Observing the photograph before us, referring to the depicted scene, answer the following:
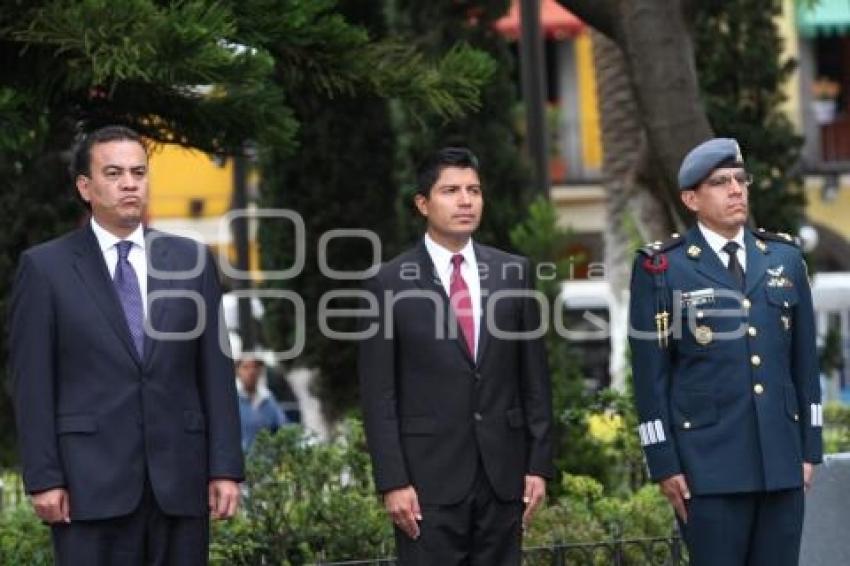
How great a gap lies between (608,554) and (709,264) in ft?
6.34

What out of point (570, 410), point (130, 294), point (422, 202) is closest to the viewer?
point (130, 294)

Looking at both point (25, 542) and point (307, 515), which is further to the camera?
point (307, 515)

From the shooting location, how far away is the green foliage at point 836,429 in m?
11.4

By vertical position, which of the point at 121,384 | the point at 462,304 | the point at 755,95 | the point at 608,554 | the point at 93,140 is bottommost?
the point at 608,554

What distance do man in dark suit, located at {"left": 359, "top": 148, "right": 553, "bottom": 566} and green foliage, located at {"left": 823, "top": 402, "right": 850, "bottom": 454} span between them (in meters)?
3.75

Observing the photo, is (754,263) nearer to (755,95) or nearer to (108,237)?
(108,237)

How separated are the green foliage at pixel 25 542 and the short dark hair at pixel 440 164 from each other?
86.1 inches

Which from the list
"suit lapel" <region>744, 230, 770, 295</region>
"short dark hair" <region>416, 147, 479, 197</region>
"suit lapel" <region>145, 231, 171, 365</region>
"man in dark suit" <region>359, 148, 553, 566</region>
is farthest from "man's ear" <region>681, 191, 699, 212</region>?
"suit lapel" <region>145, 231, 171, 365</region>

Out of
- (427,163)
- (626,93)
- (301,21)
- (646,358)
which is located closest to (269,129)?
(301,21)

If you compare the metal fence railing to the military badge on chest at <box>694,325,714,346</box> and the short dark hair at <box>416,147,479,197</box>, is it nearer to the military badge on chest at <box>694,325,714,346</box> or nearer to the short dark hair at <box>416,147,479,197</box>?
the military badge on chest at <box>694,325,714,346</box>

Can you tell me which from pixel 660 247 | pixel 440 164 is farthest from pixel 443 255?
pixel 660 247

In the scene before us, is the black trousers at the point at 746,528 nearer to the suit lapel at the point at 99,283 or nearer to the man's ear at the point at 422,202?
the man's ear at the point at 422,202

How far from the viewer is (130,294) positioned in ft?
23.0

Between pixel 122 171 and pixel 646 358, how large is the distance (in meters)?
1.76
